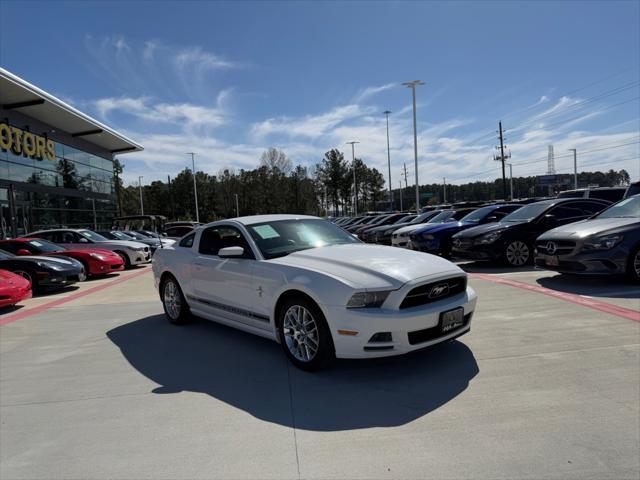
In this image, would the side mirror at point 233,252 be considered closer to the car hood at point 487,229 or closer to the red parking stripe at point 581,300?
the red parking stripe at point 581,300

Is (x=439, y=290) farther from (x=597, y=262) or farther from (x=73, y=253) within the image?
(x=73, y=253)

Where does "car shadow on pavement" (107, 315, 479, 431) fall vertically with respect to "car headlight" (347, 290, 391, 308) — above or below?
below

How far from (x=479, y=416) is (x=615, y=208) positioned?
23.8 ft

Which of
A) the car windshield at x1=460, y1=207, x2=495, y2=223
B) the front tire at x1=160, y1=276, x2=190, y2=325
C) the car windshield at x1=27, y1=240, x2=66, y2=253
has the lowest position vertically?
the front tire at x1=160, y1=276, x2=190, y2=325

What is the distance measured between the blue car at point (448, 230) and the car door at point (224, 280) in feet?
27.7

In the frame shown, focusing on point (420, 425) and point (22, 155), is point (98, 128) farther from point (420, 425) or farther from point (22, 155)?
point (420, 425)

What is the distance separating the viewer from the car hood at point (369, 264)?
152 inches

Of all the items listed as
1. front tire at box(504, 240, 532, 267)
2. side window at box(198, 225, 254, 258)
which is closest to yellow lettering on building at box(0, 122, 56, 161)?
side window at box(198, 225, 254, 258)

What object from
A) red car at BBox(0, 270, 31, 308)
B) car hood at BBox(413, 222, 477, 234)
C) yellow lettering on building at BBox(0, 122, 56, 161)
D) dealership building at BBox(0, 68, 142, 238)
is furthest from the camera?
yellow lettering on building at BBox(0, 122, 56, 161)

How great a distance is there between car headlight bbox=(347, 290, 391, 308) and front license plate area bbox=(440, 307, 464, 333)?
0.59m

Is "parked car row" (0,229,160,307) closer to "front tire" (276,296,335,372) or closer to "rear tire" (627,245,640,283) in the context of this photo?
"front tire" (276,296,335,372)

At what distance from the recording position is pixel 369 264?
4.17 m

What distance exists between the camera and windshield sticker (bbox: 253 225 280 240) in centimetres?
515

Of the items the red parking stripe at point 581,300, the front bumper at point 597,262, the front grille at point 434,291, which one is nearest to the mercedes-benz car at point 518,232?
the red parking stripe at point 581,300
